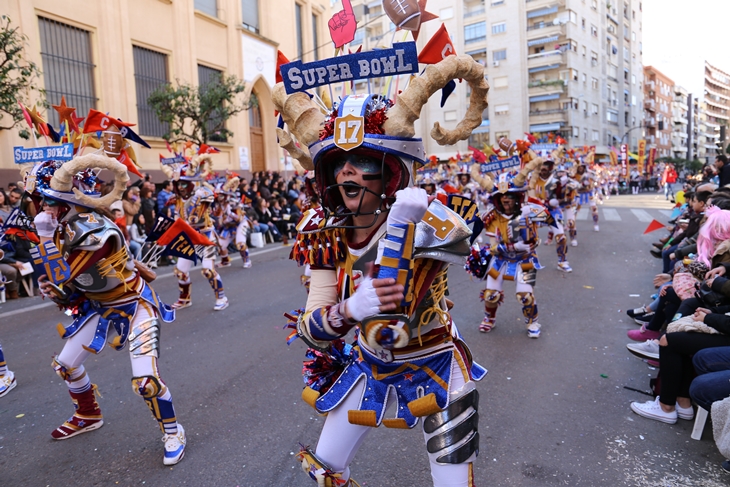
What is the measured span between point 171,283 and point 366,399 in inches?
322

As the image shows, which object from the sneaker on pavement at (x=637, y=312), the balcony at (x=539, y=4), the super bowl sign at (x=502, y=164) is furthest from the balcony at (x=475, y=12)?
the sneaker on pavement at (x=637, y=312)

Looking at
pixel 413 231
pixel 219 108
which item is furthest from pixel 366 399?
pixel 219 108

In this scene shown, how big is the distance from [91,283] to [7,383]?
219 centimetres

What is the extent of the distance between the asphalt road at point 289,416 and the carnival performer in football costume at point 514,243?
38 cm

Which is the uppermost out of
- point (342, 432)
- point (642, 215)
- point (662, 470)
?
point (342, 432)

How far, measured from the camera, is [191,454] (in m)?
3.54

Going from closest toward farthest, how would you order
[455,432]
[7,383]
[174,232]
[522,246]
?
[455,432] → [174,232] → [7,383] → [522,246]

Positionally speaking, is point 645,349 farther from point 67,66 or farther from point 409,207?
point 67,66

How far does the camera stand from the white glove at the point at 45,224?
357cm

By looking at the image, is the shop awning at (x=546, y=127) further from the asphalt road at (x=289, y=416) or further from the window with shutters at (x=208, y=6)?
the asphalt road at (x=289, y=416)

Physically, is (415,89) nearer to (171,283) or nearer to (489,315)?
(489,315)

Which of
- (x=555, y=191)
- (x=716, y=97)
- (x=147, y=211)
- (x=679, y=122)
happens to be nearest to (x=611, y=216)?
(x=555, y=191)

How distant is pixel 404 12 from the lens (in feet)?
7.98

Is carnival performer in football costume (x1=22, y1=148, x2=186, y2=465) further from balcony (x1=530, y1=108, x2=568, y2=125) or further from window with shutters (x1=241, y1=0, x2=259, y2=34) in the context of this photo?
balcony (x1=530, y1=108, x2=568, y2=125)
